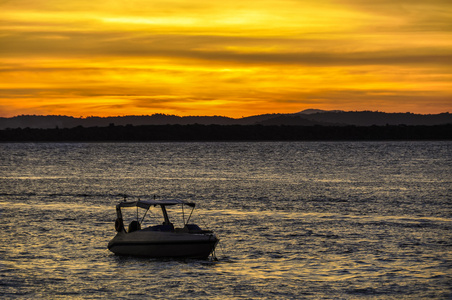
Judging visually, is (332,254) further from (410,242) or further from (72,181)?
(72,181)

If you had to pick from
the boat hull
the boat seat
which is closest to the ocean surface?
the boat hull

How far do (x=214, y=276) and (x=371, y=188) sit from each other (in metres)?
45.3

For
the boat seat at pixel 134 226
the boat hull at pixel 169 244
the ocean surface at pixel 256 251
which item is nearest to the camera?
the ocean surface at pixel 256 251

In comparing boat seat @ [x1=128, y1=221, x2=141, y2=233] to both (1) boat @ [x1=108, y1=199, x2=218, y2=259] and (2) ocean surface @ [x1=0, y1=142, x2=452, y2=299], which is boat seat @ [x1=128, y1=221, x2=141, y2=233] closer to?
(1) boat @ [x1=108, y1=199, x2=218, y2=259]

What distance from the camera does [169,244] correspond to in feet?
98.3

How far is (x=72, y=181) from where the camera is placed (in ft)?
266

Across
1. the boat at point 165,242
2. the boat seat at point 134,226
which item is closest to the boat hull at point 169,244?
the boat at point 165,242

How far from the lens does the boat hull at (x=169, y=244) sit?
29.7m

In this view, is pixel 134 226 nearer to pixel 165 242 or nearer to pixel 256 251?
pixel 165 242

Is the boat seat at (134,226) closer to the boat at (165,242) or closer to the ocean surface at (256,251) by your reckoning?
the boat at (165,242)

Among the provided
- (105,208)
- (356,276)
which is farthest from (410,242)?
(105,208)

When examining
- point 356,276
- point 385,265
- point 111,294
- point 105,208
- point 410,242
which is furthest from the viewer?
point 105,208

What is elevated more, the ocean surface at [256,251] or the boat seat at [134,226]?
the boat seat at [134,226]

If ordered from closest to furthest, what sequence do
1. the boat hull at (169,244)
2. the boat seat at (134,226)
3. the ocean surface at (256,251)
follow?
1. the ocean surface at (256,251)
2. the boat hull at (169,244)
3. the boat seat at (134,226)
